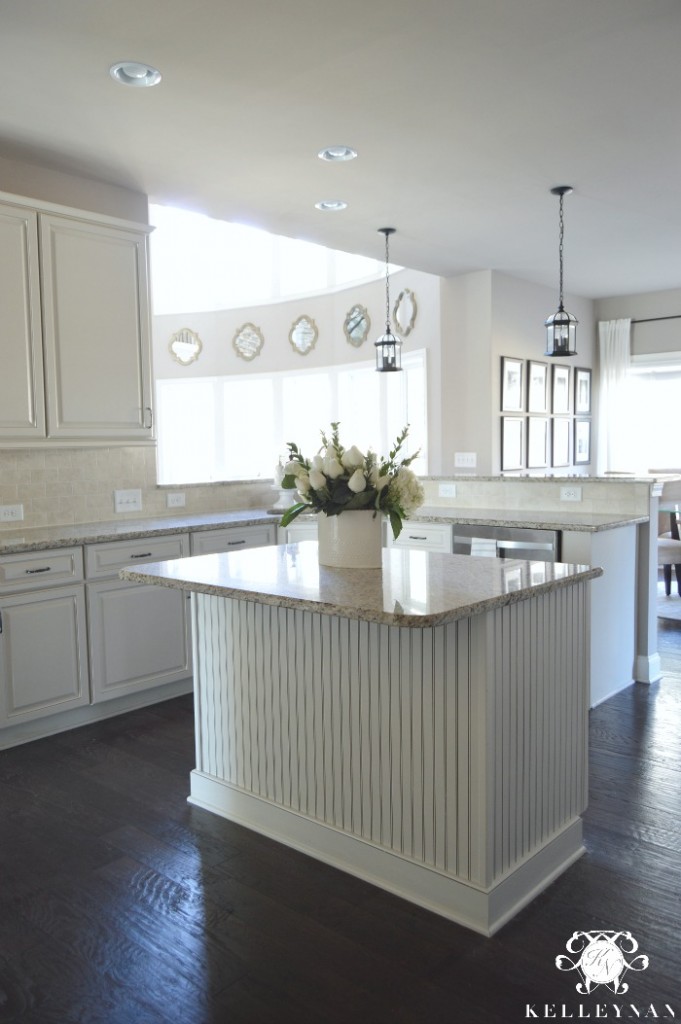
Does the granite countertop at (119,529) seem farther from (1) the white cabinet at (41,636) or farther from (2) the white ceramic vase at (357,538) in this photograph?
(2) the white ceramic vase at (357,538)

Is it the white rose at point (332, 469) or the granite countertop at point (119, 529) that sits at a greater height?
the white rose at point (332, 469)

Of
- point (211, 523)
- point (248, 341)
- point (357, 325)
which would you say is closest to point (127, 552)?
point (211, 523)

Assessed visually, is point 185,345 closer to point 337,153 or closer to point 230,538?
point 230,538

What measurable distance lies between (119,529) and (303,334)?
5067mm

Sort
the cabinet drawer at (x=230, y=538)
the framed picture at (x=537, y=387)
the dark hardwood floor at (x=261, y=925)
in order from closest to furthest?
the dark hardwood floor at (x=261, y=925) < the cabinet drawer at (x=230, y=538) < the framed picture at (x=537, y=387)

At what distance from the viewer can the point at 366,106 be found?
2.97 m

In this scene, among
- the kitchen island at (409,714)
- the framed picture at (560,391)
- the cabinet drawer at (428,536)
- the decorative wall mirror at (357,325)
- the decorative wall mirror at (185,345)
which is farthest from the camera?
the decorative wall mirror at (185,345)

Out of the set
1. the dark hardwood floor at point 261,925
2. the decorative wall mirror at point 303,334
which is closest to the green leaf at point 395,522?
the dark hardwood floor at point 261,925

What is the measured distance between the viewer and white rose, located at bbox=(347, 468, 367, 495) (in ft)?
7.56

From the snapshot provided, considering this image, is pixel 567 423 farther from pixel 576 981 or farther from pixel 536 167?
pixel 576 981

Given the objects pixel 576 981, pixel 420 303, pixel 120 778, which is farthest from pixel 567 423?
pixel 576 981

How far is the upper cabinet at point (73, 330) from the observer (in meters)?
3.39

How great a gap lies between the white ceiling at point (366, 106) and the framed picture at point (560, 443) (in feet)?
7.87

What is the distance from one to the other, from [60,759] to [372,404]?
521 cm
